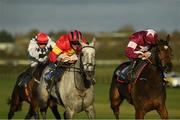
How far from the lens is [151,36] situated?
51.6 ft

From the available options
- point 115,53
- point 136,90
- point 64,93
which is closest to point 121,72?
point 136,90

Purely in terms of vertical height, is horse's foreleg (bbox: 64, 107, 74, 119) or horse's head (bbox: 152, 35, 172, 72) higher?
horse's head (bbox: 152, 35, 172, 72)

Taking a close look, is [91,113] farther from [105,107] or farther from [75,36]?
[105,107]

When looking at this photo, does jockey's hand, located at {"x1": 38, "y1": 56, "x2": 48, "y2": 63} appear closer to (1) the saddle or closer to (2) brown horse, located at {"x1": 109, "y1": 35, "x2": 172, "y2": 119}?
(1) the saddle

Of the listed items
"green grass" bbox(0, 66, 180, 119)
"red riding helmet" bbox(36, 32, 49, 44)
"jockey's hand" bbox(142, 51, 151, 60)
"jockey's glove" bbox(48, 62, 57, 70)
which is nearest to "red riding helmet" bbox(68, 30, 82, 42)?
"jockey's glove" bbox(48, 62, 57, 70)

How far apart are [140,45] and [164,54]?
1.60 metres

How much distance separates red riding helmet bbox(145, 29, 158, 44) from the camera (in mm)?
15628

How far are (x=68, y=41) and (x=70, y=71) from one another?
77 centimetres

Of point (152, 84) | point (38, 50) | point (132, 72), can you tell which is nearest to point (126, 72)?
point (132, 72)

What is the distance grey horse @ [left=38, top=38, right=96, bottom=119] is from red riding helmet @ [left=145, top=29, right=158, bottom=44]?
2109mm

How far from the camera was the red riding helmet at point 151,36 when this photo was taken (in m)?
15.6

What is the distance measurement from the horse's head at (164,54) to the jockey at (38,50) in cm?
368

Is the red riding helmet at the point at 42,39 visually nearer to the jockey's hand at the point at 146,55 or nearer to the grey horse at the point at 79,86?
the grey horse at the point at 79,86

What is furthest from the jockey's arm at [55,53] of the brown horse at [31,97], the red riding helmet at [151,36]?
the red riding helmet at [151,36]
